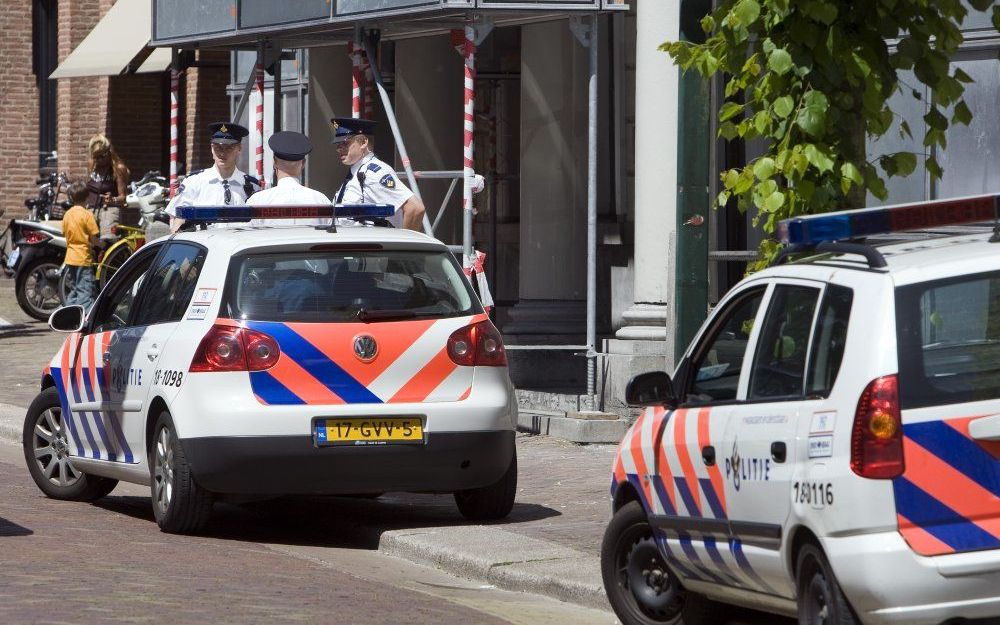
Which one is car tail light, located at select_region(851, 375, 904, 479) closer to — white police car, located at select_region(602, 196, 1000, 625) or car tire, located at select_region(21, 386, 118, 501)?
→ white police car, located at select_region(602, 196, 1000, 625)

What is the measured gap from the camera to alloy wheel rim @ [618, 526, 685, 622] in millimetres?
7297

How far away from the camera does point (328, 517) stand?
1083 cm

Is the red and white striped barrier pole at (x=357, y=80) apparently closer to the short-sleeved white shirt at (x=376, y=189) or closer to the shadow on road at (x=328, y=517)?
the short-sleeved white shirt at (x=376, y=189)

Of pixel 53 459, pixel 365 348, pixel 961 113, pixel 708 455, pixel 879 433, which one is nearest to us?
pixel 879 433

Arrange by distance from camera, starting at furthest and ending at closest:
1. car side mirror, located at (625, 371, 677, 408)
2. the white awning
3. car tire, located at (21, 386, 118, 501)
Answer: the white awning, car tire, located at (21, 386, 118, 501), car side mirror, located at (625, 371, 677, 408)

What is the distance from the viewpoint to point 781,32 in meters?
7.83

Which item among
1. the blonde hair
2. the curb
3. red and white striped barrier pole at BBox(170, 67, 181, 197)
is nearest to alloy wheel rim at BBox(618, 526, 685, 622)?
the curb

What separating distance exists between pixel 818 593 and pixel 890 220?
118cm

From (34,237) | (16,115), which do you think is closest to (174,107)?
(34,237)

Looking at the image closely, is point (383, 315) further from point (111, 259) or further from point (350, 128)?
point (111, 259)

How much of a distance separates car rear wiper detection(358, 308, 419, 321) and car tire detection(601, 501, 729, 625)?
242cm

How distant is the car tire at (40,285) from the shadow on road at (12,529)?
1323 cm

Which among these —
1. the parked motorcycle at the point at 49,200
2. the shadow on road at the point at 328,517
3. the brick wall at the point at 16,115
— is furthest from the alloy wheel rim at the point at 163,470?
the brick wall at the point at 16,115

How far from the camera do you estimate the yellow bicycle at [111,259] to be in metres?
21.2
